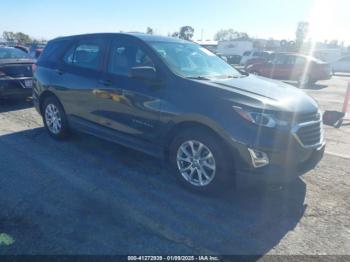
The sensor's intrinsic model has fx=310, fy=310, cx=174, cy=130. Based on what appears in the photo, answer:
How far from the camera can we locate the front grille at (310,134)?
3.22 metres

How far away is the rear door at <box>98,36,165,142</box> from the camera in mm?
3834

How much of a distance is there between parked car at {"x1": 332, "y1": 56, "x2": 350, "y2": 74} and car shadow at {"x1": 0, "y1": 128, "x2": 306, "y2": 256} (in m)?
27.9

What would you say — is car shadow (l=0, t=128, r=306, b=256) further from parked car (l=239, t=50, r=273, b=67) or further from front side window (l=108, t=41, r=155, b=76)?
parked car (l=239, t=50, r=273, b=67)

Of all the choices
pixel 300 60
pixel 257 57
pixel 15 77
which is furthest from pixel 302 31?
pixel 15 77

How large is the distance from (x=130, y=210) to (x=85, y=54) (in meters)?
2.73

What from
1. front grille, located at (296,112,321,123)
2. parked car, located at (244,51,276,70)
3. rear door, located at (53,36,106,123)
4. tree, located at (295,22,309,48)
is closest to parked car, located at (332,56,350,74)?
parked car, located at (244,51,276,70)

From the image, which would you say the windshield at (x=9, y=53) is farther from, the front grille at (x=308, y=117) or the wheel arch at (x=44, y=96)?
the front grille at (x=308, y=117)

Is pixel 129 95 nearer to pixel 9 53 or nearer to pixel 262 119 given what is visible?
pixel 262 119

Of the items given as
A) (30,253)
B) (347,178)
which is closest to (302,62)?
(347,178)

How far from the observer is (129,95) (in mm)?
4043

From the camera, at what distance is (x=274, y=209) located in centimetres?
336

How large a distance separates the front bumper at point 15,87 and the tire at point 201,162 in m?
5.57

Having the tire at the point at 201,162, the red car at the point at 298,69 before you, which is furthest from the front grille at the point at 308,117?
the red car at the point at 298,69

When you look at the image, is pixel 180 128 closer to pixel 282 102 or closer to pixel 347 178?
pixel 282 102
